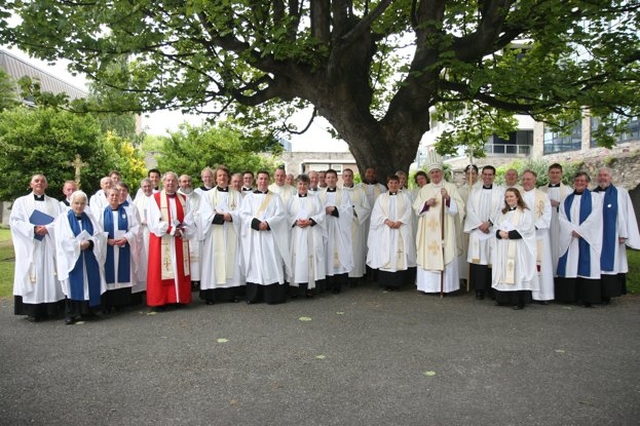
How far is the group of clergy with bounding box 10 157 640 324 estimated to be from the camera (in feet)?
24.1

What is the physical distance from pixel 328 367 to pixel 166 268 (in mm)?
3715

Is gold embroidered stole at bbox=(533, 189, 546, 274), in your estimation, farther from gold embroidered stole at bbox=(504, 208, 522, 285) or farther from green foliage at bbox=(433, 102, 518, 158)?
green foliage at bbox=(433, 102, 518, 158)

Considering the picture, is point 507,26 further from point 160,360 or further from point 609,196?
point 160,360

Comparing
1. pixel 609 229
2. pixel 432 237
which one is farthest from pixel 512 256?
pixel 609 229

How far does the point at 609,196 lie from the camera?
27.7 feet

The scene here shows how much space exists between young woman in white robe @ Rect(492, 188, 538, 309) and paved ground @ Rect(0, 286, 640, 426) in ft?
1.12

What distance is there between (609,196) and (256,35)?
6493mm

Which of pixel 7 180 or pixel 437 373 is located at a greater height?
pixel 7 180

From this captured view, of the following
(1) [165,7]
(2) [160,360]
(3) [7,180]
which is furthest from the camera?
(3) [7,180]

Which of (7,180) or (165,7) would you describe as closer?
(165,7)

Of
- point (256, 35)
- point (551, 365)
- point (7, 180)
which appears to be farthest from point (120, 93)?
point (7, 180)

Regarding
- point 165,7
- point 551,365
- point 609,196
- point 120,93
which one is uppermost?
point 165,7

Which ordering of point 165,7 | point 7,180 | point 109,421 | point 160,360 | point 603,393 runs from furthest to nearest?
1. point 7,180
2. point 165,7
3. point 160,360
4. point 603,393
5. point 109,421

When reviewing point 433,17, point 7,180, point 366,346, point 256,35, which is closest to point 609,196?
point 433,17
